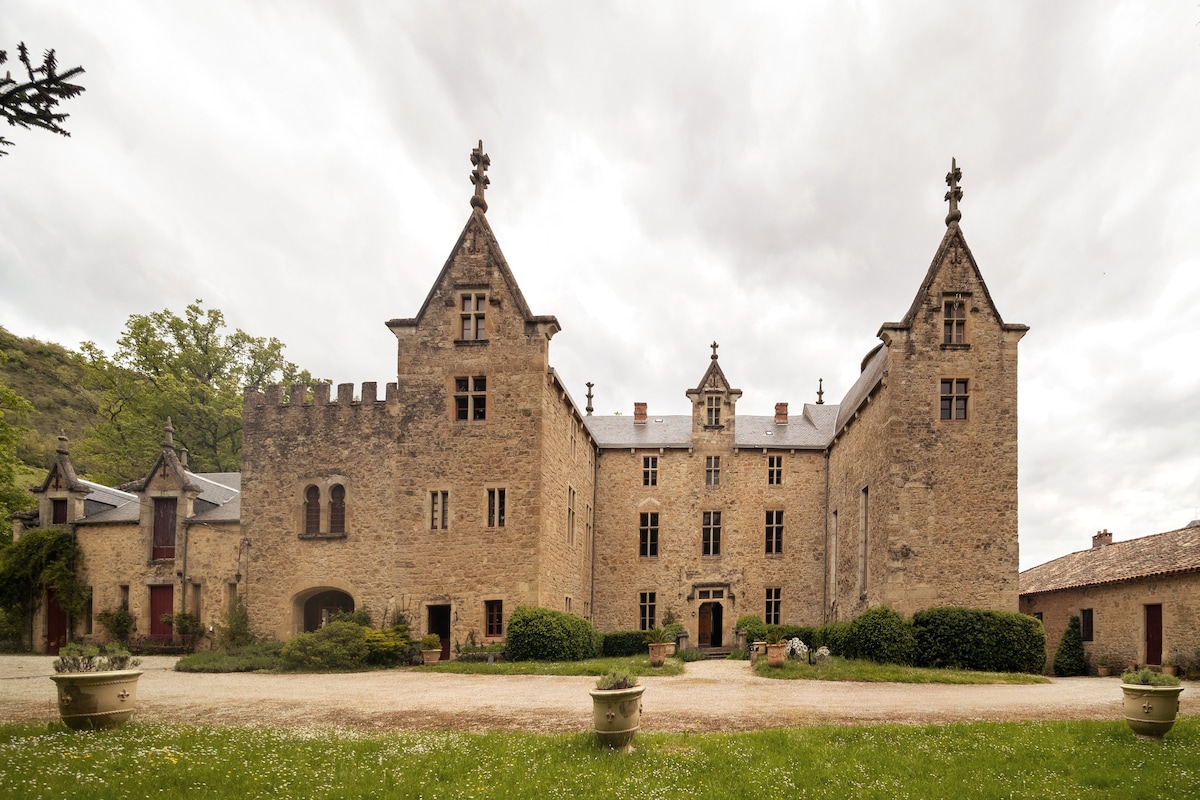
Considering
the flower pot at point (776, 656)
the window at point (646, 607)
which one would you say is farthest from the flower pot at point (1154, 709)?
the window at point (646, 607)

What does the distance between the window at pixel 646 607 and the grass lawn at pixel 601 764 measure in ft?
69.3

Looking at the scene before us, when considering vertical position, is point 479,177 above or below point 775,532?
above

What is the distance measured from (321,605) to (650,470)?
1430 cm

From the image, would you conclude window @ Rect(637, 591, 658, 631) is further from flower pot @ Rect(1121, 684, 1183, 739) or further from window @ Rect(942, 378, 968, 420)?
flower pot @ Rect(1121, 684, 1183, 739)

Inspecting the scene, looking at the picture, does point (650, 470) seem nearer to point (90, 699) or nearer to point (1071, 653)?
point (1071, 653)

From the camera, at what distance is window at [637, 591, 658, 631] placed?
3053cm

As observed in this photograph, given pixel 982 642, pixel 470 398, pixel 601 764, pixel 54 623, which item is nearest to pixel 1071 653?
pixel 982 642

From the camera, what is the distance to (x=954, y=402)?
22.1 m

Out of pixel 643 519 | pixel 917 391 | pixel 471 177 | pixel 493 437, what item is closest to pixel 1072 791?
pixel 917 391

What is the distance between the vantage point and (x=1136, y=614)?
20891 millimetres

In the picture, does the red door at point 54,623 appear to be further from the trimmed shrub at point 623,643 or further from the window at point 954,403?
the window at point 954,403

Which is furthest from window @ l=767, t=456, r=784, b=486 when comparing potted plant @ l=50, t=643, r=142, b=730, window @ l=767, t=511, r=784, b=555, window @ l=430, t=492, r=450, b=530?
potted plant @ l=50, t=643, r=142, b=730

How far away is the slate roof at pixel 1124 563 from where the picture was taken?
67.0 ft

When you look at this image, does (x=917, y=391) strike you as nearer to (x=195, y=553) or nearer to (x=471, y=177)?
(x=471, y=177)
